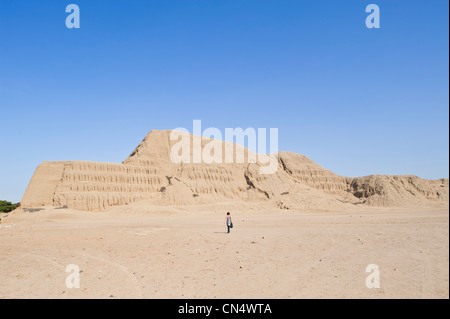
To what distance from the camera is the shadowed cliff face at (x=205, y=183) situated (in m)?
53.8

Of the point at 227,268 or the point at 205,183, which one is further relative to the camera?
the point at 205,183

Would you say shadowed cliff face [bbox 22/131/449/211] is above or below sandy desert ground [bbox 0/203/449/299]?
→ above

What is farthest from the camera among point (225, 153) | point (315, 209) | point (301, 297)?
point (225, 153)

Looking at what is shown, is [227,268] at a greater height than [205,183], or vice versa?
[205,183]

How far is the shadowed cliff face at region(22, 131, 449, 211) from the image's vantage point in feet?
177

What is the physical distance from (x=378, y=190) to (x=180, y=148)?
4929cm

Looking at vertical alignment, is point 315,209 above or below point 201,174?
below

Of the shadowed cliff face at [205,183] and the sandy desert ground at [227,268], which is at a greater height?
the shadowed cliff face at [205,183]

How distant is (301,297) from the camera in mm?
8539

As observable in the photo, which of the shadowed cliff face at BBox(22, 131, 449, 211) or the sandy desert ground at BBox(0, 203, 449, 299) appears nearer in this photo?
the sandy desert ground at BBox(0, 203, 449, 299)

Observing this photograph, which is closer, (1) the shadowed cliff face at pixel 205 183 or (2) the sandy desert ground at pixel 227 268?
(2) the sandy desert ground at pixel 227 268

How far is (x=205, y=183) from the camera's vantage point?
66.8 meters
